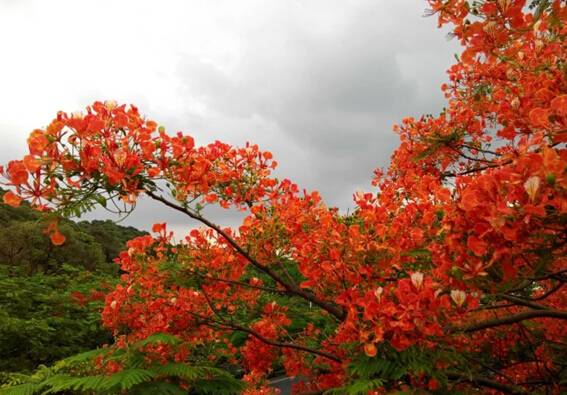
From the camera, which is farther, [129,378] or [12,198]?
[129,378]

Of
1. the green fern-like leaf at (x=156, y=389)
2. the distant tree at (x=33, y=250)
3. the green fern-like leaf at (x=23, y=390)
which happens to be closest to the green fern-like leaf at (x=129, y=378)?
the green fern-like leaf at (x=156, y=389)

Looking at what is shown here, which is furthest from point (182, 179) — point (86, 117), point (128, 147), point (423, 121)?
point (423, 121)

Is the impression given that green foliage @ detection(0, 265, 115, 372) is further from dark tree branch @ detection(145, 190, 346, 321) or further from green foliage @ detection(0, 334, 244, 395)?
dark tree branch @ detection(145, 190, 346, 321)

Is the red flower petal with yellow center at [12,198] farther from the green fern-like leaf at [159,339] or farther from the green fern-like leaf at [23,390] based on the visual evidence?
the green fern-like leaf at [23,390]

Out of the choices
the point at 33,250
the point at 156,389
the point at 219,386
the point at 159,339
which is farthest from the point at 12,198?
the point at 33,250

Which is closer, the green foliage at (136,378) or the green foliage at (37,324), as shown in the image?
the green foliage at (136,378)

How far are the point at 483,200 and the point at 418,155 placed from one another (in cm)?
358

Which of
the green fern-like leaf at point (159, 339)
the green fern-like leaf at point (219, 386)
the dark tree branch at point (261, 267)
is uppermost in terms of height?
the dark tree branch at point (261, 267)

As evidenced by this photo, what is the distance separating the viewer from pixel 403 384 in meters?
3.11

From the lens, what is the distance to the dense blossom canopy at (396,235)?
178 centimetres

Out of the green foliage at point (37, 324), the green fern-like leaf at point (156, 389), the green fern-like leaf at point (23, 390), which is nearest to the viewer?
the green fern-like leaf at point (156, 389)

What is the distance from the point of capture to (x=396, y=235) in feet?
10.8

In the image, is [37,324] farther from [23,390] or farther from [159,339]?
[159,339]

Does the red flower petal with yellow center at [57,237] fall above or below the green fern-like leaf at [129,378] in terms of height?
above
